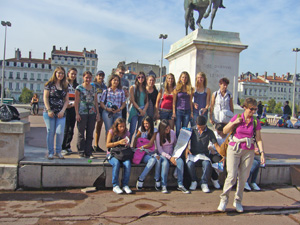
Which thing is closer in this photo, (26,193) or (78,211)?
(78,211)

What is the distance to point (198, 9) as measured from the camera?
35.8ft

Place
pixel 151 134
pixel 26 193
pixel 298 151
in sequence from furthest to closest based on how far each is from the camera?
pixel 298 151, pixel 151 134, pixel 26 193

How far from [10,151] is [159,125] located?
2827 millimetres

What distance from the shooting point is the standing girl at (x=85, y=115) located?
19.0 feet

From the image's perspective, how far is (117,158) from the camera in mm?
5234

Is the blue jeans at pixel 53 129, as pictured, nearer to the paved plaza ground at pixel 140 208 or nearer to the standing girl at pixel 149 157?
the paved plaza ground at pixel 140 208

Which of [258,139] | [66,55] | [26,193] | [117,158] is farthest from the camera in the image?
[66,55]

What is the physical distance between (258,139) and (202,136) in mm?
1311

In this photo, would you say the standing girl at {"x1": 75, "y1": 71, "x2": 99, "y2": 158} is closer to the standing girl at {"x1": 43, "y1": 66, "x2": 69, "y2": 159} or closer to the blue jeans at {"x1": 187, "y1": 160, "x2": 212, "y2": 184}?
the standing girl at {"x1": 43, "y1": 66, "x2": 69, "y2": 159}

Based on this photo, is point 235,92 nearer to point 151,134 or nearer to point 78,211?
point 151,134

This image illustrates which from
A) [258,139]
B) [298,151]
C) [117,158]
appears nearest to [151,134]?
[117,158]

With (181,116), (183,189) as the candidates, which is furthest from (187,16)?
(183,189)

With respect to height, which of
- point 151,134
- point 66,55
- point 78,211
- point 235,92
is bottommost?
point 78,211

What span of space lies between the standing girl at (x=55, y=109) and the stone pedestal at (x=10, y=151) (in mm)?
523
